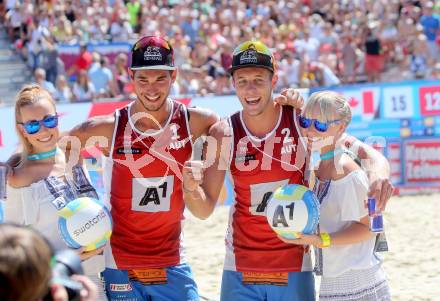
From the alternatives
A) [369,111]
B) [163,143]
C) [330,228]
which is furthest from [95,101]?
[330,228]

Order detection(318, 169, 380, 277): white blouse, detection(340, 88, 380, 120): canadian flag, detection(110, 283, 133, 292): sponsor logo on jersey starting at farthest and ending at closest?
detection(340, 88, 380, 120): canadian flag → detection(110, 283, 133, 292): sponsor logo on jersey → detection(318, 169, 380, 277): white blouse

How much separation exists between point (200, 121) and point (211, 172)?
12.9 inches

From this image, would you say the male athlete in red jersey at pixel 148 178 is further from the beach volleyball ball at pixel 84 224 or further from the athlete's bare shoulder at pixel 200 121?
the beach volleyball ball at pixel 84 224

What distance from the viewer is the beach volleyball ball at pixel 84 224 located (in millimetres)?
3600

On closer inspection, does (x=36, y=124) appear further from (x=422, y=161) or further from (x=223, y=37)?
(x=223, y=37)

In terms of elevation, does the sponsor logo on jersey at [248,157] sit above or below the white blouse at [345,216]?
above

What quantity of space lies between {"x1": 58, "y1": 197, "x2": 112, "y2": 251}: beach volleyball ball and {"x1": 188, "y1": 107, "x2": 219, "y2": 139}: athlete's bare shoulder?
812 millimetres

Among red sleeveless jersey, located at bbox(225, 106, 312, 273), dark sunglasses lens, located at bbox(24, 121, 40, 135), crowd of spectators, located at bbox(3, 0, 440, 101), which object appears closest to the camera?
dark sunglasses lens, located at bbox(24, 121, 40, 135)

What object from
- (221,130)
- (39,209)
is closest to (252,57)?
(221,130)

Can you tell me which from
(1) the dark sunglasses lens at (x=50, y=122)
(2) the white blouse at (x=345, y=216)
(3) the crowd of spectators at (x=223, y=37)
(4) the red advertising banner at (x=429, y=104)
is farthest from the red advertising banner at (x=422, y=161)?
(1) the dark sunglasses lens at (x=50, y=122)

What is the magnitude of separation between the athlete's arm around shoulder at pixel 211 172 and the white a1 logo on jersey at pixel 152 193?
8.2 inches

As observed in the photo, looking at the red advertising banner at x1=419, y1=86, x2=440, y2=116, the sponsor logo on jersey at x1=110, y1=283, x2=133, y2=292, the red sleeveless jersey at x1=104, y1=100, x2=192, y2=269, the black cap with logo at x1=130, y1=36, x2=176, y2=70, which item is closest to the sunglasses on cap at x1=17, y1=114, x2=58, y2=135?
the red sleeveless jersey at x1=104, y1=100, x2=192, y2=269

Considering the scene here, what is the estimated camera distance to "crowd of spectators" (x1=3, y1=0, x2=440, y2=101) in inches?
534

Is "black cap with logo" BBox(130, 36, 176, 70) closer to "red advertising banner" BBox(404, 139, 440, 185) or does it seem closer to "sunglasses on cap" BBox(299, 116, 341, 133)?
"sunglasses on cap" BBox(299, 116, 341, 133)
